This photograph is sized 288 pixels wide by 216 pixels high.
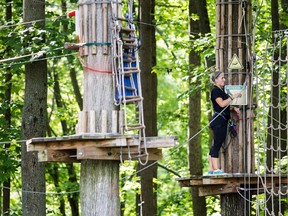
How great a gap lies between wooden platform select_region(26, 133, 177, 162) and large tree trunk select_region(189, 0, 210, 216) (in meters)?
6.80

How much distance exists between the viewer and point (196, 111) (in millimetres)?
18641

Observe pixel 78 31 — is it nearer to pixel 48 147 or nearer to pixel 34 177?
pixel 48 147

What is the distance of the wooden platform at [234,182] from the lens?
12344 mm

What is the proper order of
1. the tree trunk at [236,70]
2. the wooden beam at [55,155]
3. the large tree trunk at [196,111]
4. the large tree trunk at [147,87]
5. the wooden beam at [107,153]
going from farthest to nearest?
the large tree trunk at [196,111]
the large tree trunk at [147,87]
the tree trunk at [236,70]
the wooden beam at [55,155]
the wooden beam at [107,153]

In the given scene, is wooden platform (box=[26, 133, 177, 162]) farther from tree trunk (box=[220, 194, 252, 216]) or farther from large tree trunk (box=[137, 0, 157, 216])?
large tree trunk (box=[137, 0, 157, 216])

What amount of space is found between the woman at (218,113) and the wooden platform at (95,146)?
6.93 ft

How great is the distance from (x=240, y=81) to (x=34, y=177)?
13.2 feet

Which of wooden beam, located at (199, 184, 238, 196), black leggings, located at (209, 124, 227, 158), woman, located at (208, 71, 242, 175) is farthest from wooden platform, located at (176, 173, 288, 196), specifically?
black leggings, located at (209, 124, 227, 158)

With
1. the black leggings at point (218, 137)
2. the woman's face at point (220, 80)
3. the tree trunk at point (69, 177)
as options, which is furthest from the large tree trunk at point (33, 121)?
the tree trunk at point (69, 177)

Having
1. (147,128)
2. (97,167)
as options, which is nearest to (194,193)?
(147,128)

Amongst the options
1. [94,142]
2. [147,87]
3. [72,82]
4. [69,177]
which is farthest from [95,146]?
[69,177]

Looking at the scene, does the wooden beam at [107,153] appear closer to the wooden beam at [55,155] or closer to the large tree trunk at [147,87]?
the wooden beam at [55,155]

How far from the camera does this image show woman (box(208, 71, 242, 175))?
12.4m

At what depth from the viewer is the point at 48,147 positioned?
33.9 feet
